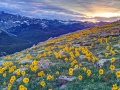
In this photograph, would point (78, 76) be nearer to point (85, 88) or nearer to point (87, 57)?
point (85, 88)

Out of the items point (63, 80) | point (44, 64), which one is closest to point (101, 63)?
point (63, 80)

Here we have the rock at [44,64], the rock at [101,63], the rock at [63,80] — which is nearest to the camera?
the rock at [63,80]

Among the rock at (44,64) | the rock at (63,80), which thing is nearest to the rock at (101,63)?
the rock at (63,80)

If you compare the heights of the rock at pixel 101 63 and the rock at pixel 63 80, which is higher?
the rock at pixel 101 63

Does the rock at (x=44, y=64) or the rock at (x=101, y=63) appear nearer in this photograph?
the rock at (x=101, y=63)

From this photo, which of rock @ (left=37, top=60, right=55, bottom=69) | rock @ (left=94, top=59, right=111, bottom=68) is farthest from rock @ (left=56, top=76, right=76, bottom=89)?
rock @ (left=37, top=60, right=55, bottom=69)

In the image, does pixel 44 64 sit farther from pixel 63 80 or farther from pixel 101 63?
pixel 101 63

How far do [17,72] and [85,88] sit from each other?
22.1 feet

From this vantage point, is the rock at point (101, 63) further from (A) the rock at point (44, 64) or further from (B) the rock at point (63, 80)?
(A) the rock at point (44, 64)

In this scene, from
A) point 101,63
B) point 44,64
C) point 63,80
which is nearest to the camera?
point 63,80

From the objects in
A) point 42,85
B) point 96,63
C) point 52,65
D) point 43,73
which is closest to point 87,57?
point 96,63

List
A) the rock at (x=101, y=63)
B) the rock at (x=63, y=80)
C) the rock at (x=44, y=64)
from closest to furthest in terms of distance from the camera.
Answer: the rock at (x=63, y=80) → the rock at (x=101, y=63) → the rock at (x=44, y=64)

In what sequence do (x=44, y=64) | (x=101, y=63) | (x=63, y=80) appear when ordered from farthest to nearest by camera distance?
(x=44, y=64)
(x=101, y=63)
(x=63, y=80)

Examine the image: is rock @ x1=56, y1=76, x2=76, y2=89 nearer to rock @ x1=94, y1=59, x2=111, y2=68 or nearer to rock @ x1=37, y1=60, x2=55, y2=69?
rock @ x1=94, y1=59, x2=111, y2=68
